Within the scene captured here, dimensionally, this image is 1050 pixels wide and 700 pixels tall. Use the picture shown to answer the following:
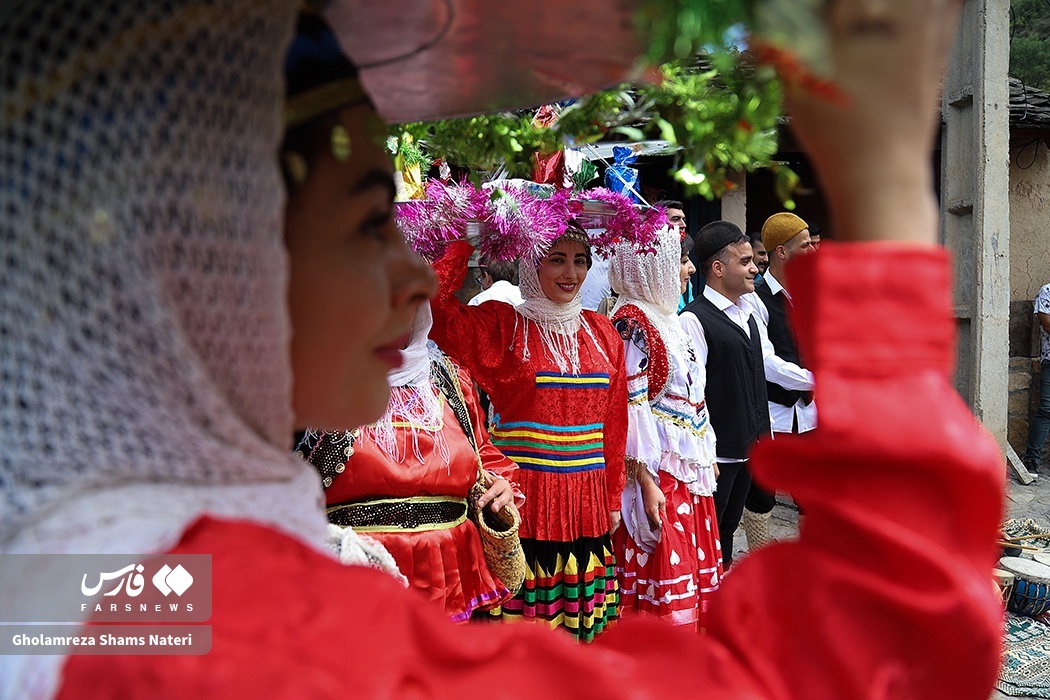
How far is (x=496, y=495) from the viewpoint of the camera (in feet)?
10.9

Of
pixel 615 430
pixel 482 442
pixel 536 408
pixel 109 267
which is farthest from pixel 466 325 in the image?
pixel 109 267

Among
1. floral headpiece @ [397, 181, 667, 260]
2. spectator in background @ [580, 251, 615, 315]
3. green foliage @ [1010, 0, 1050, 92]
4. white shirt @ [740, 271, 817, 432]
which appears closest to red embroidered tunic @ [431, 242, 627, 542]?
floral headpiece @ [397, 181, 667, 260]

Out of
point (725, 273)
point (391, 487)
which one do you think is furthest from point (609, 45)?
point (725, 273)

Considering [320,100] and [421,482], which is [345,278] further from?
[421,482]

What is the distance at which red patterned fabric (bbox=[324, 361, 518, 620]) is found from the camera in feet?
9.31

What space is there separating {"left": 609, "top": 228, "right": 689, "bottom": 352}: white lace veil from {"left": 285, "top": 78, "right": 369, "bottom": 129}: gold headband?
4107 millimetres

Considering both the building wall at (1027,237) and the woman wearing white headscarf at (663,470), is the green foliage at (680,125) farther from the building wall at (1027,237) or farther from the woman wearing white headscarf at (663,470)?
the building wall at (1027,237)

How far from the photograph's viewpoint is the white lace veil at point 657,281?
16.8 ft

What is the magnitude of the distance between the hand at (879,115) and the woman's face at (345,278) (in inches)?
19.7

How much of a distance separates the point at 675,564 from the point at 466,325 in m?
1.79

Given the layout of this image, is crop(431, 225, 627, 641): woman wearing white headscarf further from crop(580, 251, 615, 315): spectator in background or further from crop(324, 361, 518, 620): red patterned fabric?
crop(580, 251, 615, 315): spectator in background

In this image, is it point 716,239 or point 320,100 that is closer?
point 320,100

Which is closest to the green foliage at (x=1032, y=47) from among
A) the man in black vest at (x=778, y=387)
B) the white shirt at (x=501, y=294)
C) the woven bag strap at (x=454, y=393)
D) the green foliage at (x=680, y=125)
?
the man in black vest at (x=778, y=387)

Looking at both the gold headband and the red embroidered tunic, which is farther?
the red embroidered tunic
